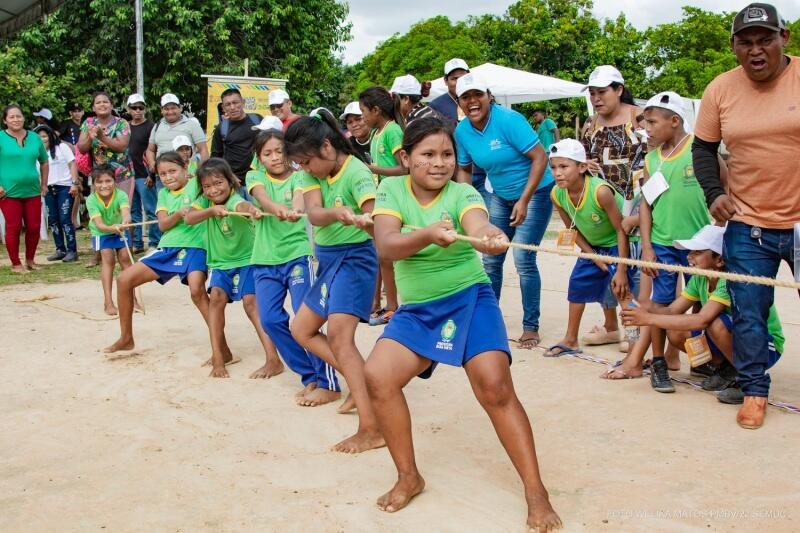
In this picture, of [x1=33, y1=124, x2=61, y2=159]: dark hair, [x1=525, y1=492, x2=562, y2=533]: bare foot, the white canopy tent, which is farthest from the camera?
the white canopy tent

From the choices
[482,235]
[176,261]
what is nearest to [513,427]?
[482,235]

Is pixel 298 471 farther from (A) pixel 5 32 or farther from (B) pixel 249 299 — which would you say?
(A) pixel 5 32

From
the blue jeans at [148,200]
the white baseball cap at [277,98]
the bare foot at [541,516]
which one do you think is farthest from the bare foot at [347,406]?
the blue jeans at [148,200]

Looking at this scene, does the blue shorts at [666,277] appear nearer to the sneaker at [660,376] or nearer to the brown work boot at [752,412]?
the sneaker at [660,376]

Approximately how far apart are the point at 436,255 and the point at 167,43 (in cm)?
2131

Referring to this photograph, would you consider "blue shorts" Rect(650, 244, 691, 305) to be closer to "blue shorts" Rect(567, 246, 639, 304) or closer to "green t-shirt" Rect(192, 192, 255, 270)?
"blue shorts" Rect(567, 246, 639, 304)

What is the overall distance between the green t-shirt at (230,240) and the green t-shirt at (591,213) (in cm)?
222

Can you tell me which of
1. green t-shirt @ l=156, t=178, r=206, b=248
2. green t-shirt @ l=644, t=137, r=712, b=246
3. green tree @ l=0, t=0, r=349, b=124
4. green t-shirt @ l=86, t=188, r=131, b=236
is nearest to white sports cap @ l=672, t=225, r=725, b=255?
green t-shirt @ l=644, t=137, r=712, b=246

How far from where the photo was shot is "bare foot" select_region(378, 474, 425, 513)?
3.42 meters

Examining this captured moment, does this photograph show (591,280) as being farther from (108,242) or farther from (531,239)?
(108,242)

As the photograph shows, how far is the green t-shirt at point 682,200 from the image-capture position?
5043 millimetres

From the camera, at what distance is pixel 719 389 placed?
197 inches

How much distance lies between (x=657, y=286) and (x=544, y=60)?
31.1 meters

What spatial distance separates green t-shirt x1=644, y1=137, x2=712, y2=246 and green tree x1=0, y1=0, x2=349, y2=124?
19.5 m
